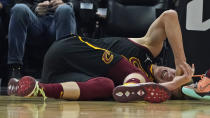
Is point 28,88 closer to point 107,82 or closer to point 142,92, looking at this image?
point 107,82

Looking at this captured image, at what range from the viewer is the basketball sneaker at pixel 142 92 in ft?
4.88

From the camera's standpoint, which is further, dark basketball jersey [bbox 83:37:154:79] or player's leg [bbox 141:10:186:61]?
dark basketball jersey [bbox 83:37:154:79]

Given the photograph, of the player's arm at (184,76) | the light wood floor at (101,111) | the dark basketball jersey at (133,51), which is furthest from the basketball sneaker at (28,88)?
the player's arm at (184,76)

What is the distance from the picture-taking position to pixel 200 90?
1901mm

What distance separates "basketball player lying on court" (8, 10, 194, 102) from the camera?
1.54 m

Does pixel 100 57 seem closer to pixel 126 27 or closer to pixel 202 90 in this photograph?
pixel 202 90

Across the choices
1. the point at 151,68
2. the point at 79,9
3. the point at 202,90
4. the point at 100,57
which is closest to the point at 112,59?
the point at 100,57

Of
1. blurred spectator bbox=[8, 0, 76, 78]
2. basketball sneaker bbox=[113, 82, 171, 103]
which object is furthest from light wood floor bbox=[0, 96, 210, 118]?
blurred spectator bbox=[8, 0, 76, 78]

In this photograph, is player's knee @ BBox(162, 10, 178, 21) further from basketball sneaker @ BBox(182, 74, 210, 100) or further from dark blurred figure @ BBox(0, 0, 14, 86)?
dark blurred figure @ BBox(0, 0, 14, 86)

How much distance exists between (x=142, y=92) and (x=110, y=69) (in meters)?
0.31

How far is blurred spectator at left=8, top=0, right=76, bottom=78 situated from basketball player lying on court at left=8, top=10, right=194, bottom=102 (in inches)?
21.9

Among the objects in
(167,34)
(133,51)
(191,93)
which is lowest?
(191,93)

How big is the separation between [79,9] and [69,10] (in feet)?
0.74

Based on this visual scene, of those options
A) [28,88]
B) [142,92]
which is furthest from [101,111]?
[28,88]
